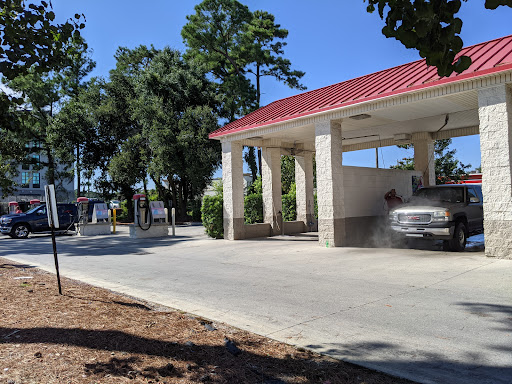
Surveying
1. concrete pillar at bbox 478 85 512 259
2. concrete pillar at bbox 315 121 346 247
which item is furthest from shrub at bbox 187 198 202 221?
concrete pillar at bbox 478 85 512 259

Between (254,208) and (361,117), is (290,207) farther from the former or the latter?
(361,117)

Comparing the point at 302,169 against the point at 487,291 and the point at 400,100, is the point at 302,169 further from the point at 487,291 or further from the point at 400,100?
the point at 487,291

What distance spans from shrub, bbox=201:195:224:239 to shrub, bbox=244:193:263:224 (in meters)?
2.22

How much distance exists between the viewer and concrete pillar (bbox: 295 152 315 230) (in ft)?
61.6

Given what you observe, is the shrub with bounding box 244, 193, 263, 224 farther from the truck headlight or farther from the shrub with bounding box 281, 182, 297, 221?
the truck headlight

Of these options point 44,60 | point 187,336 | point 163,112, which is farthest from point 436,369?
point 163,112

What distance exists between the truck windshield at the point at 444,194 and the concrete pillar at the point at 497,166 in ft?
7.58

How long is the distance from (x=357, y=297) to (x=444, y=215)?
5.69m

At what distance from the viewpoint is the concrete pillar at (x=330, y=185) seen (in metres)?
12.9

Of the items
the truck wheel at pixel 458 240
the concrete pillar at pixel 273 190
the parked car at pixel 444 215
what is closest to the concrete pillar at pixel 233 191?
the concrete pillar at pixel 273 190

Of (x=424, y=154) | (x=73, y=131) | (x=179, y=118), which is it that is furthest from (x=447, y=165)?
(x=73, y=131)

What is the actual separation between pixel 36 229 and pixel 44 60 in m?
19.6

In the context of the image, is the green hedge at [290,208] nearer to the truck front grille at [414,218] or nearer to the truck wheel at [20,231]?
the truck front grille at [414,218]

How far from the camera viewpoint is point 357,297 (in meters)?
6.50
